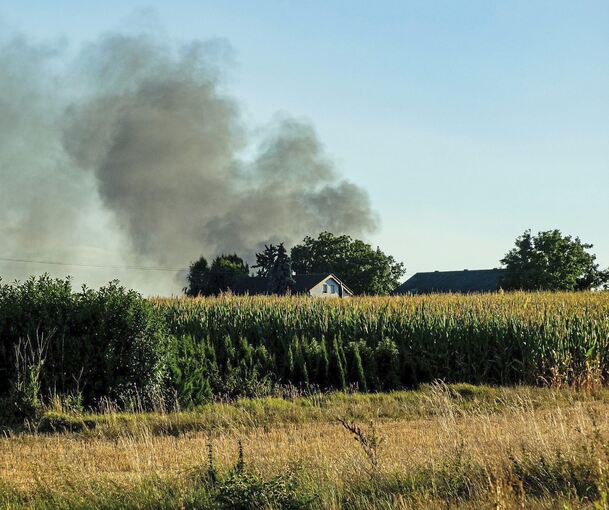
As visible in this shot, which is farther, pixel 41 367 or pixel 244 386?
pixel 244 386

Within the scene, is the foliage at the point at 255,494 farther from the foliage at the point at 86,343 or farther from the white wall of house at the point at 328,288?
the white wall of house at the point at 328,288

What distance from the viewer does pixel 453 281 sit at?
10094 centimetres

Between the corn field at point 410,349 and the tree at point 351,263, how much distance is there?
249 feet

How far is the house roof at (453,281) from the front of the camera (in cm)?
9600

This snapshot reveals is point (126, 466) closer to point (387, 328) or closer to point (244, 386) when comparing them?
point (244, 386)

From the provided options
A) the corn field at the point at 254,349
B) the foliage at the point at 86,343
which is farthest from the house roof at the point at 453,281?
the foliage at the point at 86,343

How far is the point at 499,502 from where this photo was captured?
6.09 m

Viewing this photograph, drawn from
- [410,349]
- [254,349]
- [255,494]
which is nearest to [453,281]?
[410,349]

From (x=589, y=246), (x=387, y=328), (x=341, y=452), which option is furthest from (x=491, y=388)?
(x=589, y=246)

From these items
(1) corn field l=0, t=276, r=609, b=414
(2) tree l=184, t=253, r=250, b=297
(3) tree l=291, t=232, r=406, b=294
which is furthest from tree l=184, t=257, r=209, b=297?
(1) corn field l=0, t=276, r=609, b=414

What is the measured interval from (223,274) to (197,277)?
3.80 meters

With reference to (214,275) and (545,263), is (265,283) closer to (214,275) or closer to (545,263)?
(214,275)

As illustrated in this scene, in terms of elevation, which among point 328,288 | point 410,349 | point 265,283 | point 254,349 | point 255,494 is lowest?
point 255,494

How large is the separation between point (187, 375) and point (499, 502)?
42.8 feet
